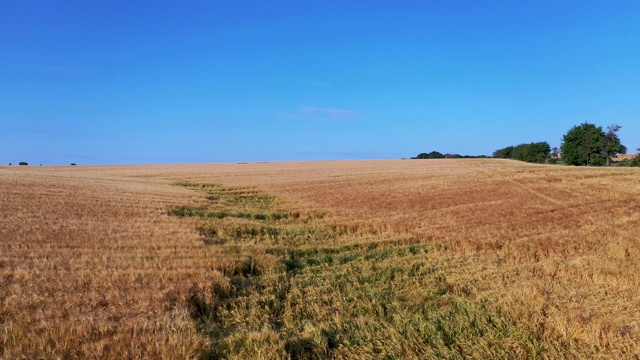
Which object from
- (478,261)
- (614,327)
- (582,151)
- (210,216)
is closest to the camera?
(614,327)

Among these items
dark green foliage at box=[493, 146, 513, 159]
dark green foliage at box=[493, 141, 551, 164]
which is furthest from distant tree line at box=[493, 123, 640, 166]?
dark green foliage at box=[493, 146, 513, 159]

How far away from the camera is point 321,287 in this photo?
8.03 metres

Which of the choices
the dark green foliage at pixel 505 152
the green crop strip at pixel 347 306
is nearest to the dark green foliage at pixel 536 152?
the dark green foliage at pixel 505 152

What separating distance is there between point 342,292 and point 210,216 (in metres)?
12.5

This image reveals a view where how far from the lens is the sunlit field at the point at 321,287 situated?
17.4ft

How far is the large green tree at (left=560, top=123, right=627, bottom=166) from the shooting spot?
86.6 meters

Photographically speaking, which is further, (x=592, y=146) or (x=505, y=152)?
(x=505, y=152)

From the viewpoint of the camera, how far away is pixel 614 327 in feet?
18.3

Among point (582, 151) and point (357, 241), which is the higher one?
point (582, 151)

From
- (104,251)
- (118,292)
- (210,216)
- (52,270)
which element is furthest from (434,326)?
(210,216)

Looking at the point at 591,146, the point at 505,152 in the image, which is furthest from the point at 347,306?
the point at 505,152

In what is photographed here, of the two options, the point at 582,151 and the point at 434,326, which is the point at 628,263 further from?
the point at 582,151

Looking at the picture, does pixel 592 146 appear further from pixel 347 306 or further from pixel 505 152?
pixel 347 306

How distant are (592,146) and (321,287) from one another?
100543 mm
